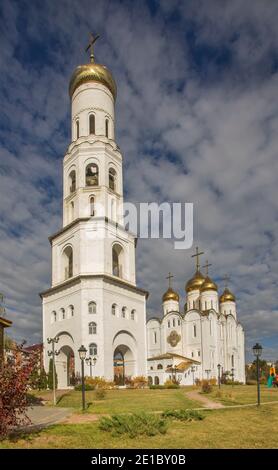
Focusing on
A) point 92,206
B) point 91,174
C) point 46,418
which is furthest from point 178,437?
point 91,174

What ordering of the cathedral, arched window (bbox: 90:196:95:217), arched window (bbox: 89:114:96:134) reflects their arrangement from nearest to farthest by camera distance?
1. the cathedral
2. arched window (bbox: 90:196:95:217)
3. arched window (bbox: 89:114:96:134)

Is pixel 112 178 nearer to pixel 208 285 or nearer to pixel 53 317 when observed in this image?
pixel 53 317

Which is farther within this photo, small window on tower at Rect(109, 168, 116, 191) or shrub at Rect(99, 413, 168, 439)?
small window on tower at Rect(109, 168, 116, 191)

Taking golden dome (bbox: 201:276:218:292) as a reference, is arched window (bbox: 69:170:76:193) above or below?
above

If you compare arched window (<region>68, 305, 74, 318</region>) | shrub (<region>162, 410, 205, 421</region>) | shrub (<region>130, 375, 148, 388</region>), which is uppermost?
arched window (<region>68, 305, 74, 318</region>)

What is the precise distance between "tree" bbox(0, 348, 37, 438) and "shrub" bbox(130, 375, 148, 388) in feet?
83.8

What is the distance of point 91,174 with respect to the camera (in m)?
39.1

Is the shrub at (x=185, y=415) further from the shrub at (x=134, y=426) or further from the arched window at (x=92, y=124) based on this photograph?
the arched window at (x=92, y=124)

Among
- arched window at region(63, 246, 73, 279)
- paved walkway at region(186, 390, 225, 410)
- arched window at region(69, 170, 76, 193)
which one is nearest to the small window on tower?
arched window at region(69, 170, 76, 193)

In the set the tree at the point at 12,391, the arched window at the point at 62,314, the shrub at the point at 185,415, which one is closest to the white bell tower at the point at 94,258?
the arched window at the point at 62,314

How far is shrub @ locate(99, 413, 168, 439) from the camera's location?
37.2ft

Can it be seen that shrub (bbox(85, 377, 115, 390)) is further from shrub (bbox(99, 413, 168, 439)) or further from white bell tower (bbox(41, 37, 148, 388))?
shrub (bbox(99, 413, 168, 439))

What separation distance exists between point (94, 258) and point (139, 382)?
35.3 feet

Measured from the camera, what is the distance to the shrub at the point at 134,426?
11344mm
